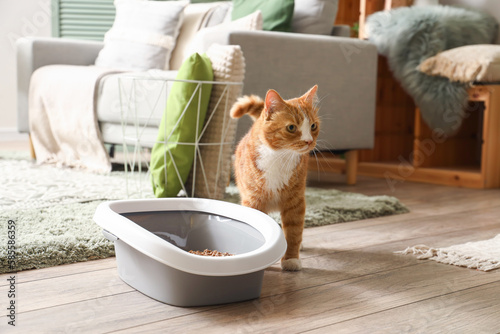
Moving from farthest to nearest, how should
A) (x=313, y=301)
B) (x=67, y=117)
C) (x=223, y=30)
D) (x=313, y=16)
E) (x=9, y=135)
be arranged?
(x=9, y=135)
(x=67, y=117)
(x=313, y=16)
(x=223, y=30)
(x=313, y=301)

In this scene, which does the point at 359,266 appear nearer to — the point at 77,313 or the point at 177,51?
the point at 77,313

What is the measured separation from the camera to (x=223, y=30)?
7.19ft

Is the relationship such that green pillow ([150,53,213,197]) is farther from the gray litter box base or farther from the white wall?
the white wall

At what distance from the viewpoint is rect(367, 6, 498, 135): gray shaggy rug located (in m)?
2.67

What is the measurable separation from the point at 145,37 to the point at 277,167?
1955 millimetres

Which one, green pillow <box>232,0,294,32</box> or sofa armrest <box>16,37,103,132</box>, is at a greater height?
green pillow <box>232,0,294,32</box>

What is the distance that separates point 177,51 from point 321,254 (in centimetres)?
197

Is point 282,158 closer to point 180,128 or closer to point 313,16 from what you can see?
point 180,128

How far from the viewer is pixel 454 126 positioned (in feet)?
8.95

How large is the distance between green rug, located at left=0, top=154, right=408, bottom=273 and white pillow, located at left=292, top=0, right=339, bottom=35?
768 millimetres

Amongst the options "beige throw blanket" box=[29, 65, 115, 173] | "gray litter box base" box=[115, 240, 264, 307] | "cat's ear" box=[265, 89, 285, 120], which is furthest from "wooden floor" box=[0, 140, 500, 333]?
"beige throw blanket" box=[29, 65, 115, 173]

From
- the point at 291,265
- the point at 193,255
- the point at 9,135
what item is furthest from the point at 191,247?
the point at 9,135

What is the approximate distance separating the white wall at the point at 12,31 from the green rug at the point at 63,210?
160 centimetres

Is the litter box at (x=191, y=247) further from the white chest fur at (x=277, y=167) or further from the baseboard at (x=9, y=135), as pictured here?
the baseboard at (x=9, y=135)
